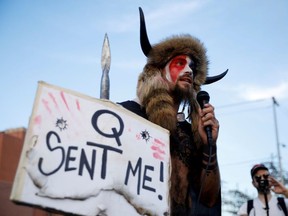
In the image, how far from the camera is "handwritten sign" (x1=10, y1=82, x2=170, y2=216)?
1.36m

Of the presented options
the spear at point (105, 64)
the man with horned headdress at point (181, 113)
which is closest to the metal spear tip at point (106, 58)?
the spear at point (105, 64)

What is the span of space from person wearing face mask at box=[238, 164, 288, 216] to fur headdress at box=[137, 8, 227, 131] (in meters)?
1.27

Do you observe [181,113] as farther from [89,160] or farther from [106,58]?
[89,160]

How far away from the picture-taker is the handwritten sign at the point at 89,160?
4.45ft

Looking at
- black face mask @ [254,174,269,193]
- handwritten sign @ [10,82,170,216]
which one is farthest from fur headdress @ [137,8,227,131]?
black face mask @ [254,174,269,193]

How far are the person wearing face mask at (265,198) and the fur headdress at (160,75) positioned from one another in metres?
1.27

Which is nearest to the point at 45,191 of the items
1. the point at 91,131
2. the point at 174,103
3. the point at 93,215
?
the point at 93,215

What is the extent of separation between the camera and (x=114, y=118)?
1.71m

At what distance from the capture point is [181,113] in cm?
267

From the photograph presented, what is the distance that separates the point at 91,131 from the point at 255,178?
268 cm

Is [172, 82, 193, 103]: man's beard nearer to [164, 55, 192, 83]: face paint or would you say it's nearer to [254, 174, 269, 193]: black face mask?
[164, 55, 192, 83]: face paint

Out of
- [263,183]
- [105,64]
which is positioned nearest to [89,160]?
[105,64]

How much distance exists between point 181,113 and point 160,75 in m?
0.32

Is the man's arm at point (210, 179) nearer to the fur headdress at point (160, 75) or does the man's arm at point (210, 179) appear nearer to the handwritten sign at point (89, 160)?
the fur headdress at point (160, 75)
